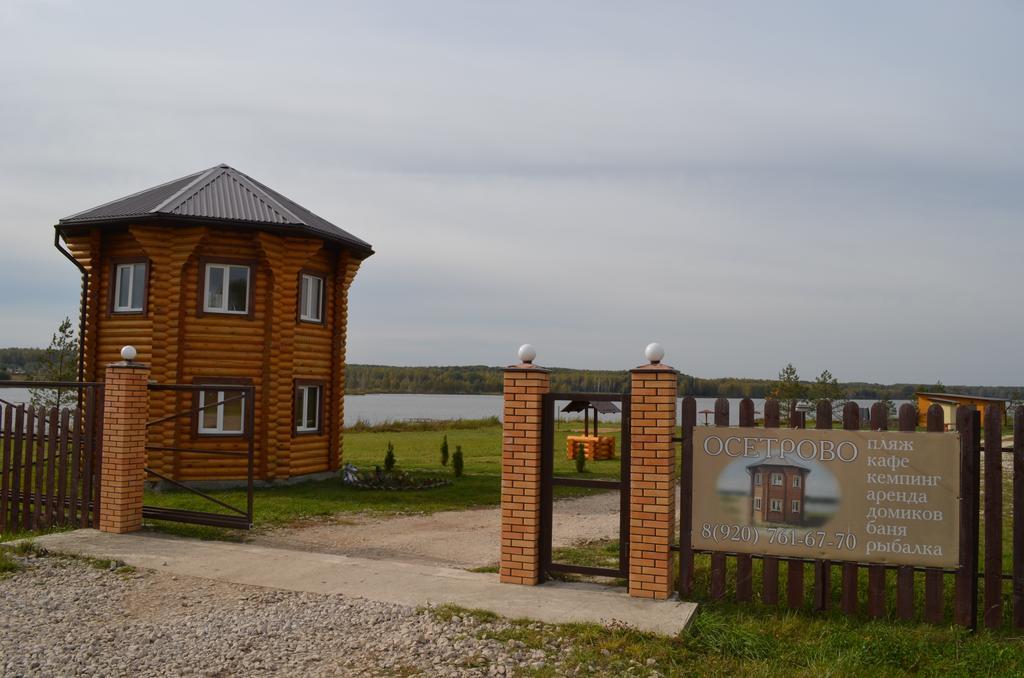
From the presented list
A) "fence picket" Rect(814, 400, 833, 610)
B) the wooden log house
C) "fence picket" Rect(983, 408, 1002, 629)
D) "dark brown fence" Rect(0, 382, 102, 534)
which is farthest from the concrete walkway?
the wooden log house

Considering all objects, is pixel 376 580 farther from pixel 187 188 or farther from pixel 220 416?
pixel 187 188

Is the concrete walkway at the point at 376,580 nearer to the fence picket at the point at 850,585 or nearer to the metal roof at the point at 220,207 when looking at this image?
the fence picket at the point at 850,585

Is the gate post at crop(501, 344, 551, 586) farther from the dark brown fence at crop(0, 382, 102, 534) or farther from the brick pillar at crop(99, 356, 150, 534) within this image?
the dark brown fence at crop(0, 382, 102, 534)

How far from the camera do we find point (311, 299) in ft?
60.0

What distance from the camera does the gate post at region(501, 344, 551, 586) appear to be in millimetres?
7531

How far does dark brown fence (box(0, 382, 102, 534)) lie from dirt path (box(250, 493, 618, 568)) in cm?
225

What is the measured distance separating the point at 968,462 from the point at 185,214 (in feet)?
47.7

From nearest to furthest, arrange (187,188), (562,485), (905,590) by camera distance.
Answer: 1. (905,590)
2. (562,485)
3. (187,188)

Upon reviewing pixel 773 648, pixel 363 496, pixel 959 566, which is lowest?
pixel 363 496

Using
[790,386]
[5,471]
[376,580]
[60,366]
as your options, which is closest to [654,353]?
[376,580]

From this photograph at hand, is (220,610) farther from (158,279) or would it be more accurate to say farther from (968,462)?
(158,279)

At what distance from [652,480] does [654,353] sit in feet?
3.74

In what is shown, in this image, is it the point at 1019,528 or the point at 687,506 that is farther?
the point at 687,506

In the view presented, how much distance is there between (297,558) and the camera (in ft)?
28.1
